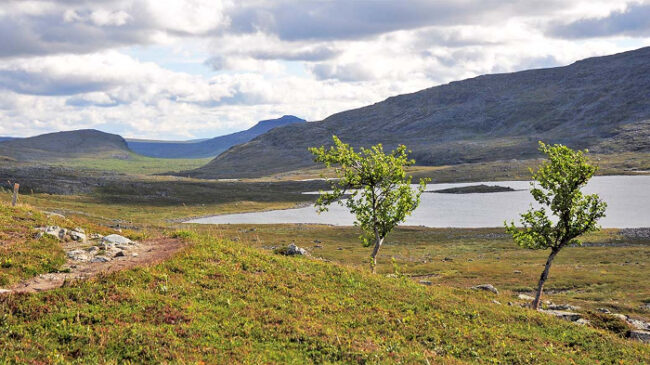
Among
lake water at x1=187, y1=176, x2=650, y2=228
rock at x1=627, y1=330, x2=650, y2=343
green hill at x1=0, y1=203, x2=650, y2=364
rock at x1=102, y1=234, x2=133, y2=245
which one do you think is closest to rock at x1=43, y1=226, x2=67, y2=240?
rock at x1=102, y1=234, x2=133, y2=245

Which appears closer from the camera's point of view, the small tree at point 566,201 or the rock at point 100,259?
the rock at point 100,259

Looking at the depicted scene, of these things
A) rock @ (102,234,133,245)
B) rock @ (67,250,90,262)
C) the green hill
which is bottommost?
the green hill

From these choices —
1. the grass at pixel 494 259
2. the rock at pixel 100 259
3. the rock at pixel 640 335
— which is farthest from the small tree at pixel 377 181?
the rock at pixel 100 259

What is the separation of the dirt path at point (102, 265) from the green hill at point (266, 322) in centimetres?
93

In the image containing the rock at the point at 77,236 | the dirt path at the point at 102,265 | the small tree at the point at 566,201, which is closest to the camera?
the dirt path at the point at 102,265

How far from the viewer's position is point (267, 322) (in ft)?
69.2

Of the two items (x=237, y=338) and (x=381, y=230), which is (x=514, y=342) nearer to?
(x=237, y=338)

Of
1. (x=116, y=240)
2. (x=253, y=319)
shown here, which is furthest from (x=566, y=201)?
(x=116, y=240)

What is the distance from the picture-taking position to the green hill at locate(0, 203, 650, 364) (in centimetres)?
1752

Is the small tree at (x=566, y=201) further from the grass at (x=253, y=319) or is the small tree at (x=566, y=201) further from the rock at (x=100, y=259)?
the rock at (x=100, y=259)

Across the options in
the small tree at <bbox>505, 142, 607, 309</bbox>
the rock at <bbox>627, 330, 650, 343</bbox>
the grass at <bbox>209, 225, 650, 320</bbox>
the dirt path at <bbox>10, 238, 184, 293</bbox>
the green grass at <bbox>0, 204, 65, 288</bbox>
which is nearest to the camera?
the dirt path at <bbox>10, 238, 184, 293</bbox>

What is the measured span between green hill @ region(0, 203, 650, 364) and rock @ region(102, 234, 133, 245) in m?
4.26

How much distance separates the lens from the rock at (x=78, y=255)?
2545 cm

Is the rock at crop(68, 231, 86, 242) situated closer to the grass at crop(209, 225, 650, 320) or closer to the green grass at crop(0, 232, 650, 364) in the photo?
the green grass at crop(0, 232, 650, 364)
